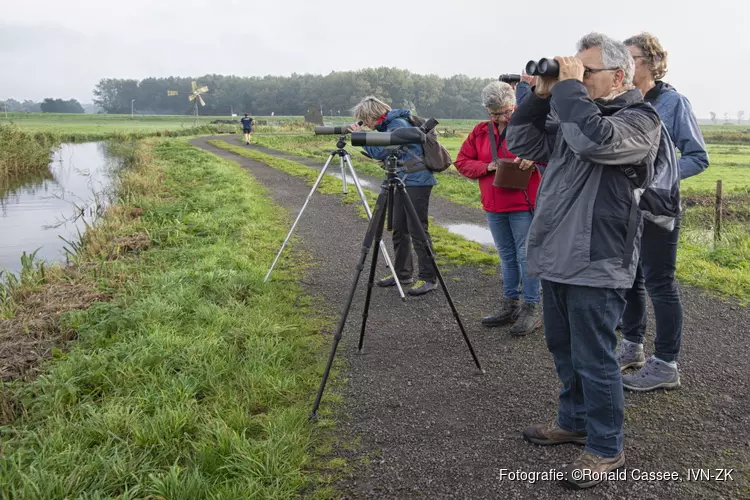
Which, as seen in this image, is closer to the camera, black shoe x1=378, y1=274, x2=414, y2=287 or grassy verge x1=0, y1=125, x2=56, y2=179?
black shoe x1=378, y1=274, x2=414, y2=287

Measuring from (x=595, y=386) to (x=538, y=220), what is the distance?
875 millimetres

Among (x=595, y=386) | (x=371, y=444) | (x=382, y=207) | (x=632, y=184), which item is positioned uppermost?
(x=632, y=184)

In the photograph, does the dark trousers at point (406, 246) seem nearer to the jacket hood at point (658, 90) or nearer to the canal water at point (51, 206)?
the jacket hood at point (658, 90)

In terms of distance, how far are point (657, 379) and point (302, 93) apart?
10774 centimetres

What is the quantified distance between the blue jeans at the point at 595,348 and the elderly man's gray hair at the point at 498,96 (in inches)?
79.5

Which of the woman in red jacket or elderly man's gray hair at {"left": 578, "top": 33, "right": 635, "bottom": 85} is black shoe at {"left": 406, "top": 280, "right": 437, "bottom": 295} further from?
elderly man's gray hair at {"left": 578, "top": 33, "right": 635, "bottom": 85}

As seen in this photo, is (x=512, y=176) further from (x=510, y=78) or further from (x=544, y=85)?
(x=544, y=85)

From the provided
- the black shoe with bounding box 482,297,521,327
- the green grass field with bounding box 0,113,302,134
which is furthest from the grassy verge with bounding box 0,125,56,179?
the black shoe with bounding box 482,297,521,327

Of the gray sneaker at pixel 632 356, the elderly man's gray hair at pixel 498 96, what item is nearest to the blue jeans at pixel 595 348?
the gray sneaker at pixel 632 356

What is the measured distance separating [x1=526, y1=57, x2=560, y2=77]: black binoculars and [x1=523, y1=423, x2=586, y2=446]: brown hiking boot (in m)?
1.94

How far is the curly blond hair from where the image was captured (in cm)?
337

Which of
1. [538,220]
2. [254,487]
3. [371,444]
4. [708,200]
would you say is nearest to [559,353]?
[538,220]

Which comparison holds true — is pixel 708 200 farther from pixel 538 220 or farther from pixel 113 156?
pixel 113 156

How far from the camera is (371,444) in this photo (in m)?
3.12
